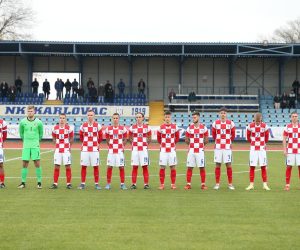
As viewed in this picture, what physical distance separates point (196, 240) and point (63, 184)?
7649mm

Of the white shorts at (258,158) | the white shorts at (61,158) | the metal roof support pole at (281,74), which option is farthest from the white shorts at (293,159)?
the metal roof support pole at (281,74)

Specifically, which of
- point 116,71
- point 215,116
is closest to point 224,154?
point 215,116

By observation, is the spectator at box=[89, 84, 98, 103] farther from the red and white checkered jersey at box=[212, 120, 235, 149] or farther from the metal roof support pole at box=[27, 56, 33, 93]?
the red and white checkered jersey at box=[212, 120, 235, 149]

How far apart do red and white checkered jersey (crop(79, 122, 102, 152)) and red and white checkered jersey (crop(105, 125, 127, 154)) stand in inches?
10.0

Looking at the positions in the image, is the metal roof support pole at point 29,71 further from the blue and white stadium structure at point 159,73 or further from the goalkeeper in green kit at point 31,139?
the goalkeeper in green kit at point 31,139

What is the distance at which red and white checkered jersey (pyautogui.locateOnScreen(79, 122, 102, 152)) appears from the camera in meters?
14.7

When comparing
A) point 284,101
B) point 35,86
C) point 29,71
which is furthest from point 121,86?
point 284,101

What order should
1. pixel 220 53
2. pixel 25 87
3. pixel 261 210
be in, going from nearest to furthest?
1. pixel 261 210
2. pixel 220 53
3. pixel 25 87

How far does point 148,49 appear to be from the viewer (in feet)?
144

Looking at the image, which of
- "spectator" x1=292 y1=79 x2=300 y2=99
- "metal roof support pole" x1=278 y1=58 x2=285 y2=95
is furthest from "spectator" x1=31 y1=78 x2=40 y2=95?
"spectator" x1=292 y1=79 x2=300 y2=99

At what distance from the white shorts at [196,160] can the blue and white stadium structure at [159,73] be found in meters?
26.0

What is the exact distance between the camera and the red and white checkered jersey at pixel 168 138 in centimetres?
1466

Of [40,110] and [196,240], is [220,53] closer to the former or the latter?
[40,110]

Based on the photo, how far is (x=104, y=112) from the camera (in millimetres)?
42094
